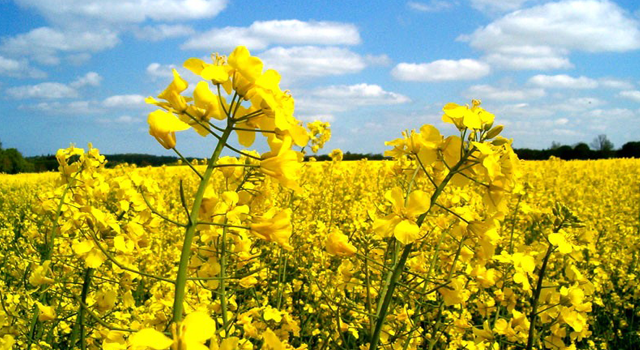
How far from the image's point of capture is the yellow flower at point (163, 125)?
112 centimetres

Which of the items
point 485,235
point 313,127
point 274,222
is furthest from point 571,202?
point 274,222

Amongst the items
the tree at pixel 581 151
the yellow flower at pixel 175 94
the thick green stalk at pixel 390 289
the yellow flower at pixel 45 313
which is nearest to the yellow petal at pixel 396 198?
the thick green stalk at pixel 390 289

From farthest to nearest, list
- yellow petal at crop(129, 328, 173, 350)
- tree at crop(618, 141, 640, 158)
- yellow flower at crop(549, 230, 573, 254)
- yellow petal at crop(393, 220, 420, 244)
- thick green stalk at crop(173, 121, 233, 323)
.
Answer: tree at crop(618, 141, 640, 158) → yellow flower at crop(549, 230, 573, 254) → yellow petal at crop(393, 220, 420, 244) → thick green stalk at crop(173, 121, 233, 323) → yellow petal at crop(129, 328, 173, 350)

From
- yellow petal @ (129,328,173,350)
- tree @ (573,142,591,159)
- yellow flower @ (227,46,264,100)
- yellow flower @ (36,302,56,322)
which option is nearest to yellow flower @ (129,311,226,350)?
yellow petal @ (129,328,173,350)

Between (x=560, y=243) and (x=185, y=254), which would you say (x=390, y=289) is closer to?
(x=185, y=254)

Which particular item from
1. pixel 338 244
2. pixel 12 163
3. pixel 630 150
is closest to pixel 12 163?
pixel 12 163

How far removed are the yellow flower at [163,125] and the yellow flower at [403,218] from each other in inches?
26.2

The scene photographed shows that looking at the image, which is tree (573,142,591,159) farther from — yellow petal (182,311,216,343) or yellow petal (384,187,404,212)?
yellow petal (182,311,216,343)

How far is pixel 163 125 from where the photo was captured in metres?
1.12

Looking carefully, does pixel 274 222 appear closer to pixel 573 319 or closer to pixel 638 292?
pixel 573 319

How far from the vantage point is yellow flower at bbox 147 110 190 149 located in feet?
3.67

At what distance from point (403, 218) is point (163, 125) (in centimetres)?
78

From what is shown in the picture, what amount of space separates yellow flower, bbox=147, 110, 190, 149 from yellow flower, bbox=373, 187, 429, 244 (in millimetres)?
666

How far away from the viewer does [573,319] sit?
2092 millimetres
